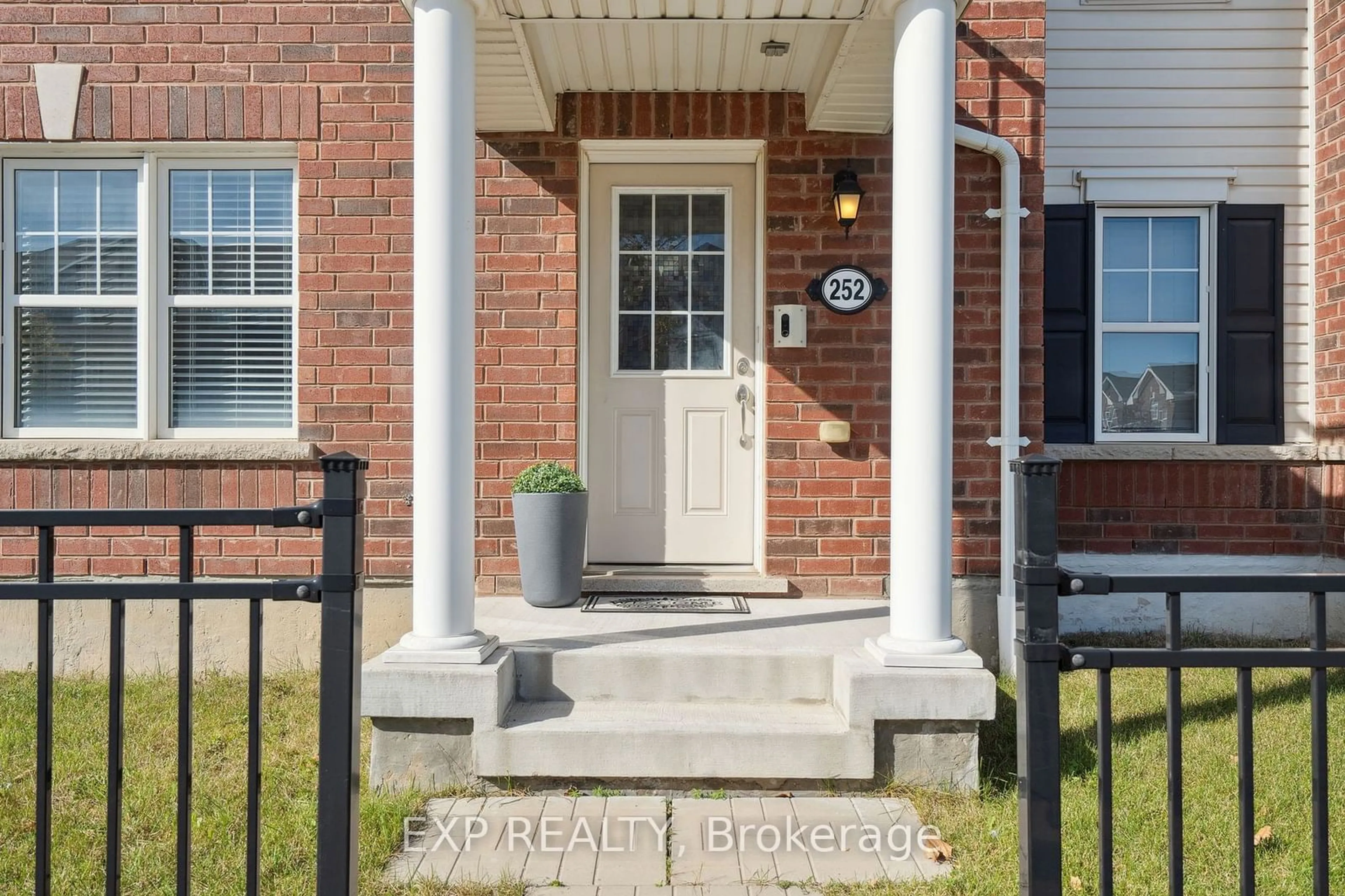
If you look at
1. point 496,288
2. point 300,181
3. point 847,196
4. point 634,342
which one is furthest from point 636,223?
point 300,181

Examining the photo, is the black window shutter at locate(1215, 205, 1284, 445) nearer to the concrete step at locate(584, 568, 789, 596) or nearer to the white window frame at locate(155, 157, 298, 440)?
the concrete step at locate(584, 568, 789, 596)

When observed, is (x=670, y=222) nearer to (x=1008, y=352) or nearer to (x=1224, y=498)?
(x=1008, y=352)

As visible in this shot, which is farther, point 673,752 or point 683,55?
point 683,55

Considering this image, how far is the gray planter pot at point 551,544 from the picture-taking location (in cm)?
448

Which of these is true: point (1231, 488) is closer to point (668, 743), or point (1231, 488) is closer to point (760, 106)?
point (760, 106)

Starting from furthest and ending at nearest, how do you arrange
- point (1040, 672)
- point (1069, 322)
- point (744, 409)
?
point (1069, 322)
point (744, 409)
point (1040, 672)

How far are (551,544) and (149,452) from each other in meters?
2.16

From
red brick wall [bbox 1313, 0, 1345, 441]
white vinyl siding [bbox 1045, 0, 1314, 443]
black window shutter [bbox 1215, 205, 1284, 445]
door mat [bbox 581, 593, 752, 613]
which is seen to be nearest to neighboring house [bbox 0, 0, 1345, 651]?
door mat [bbox 581, 593, 752, 613]

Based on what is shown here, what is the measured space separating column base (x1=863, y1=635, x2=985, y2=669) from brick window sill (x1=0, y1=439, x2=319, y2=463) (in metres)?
3.05

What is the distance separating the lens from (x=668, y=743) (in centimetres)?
349

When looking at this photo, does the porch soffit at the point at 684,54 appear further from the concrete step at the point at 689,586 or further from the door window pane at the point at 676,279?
the concrete step at the point at 689,586

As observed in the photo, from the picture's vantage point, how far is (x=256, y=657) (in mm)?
2045

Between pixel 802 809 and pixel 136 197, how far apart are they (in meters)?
4.53

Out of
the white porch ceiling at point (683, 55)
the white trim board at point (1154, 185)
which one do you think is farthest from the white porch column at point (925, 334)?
the white trim board at point (1154, 185)
